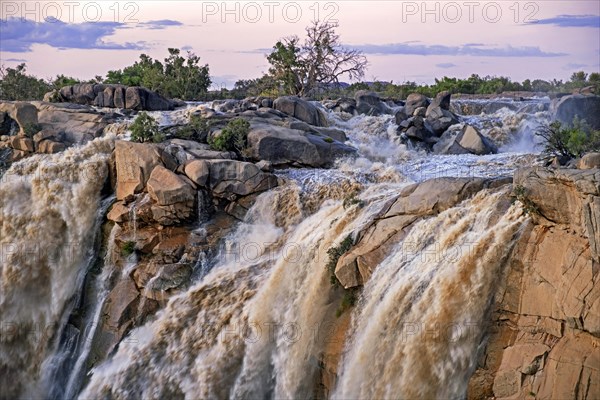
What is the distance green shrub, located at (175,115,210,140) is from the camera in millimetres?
20672

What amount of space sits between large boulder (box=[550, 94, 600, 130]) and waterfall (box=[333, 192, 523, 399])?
10775 mm

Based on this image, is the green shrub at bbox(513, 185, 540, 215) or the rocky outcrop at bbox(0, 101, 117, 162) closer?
the green shrub at bbox(513, 185, 540, 215)

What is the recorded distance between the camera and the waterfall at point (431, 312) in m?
11.4

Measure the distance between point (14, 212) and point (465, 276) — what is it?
1244 cm

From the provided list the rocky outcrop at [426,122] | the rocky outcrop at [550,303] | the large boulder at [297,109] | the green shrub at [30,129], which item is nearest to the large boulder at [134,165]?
the green shrub at [30,129]

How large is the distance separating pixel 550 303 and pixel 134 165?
11269 mm

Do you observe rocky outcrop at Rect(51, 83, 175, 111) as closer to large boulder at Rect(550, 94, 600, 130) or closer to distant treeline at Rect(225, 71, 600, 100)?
distant treeline at Rect(225, 71, 600, 100)

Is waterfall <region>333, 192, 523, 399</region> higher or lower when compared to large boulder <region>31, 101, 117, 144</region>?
lower

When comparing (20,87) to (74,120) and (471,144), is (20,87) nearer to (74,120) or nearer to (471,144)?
(74,120)

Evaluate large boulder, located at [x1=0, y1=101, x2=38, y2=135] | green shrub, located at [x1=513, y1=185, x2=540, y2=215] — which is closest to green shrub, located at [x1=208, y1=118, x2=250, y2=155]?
large boulder, located at [x1=0, y1=101, x2=38, y2=135]

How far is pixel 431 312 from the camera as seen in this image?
38.2 feet

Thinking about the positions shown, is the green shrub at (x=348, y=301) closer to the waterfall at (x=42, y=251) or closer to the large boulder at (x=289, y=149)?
the large boulder at (x=289, y=149)

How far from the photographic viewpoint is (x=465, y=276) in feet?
38.4

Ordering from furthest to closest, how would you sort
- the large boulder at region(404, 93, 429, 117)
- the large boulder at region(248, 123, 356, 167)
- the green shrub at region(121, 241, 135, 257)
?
the large boulder at region(404, 93, 429, 117)
the large boulder at region(248, 123, 356, 167)
the green shrub at region(121, 241, 135, 257)
